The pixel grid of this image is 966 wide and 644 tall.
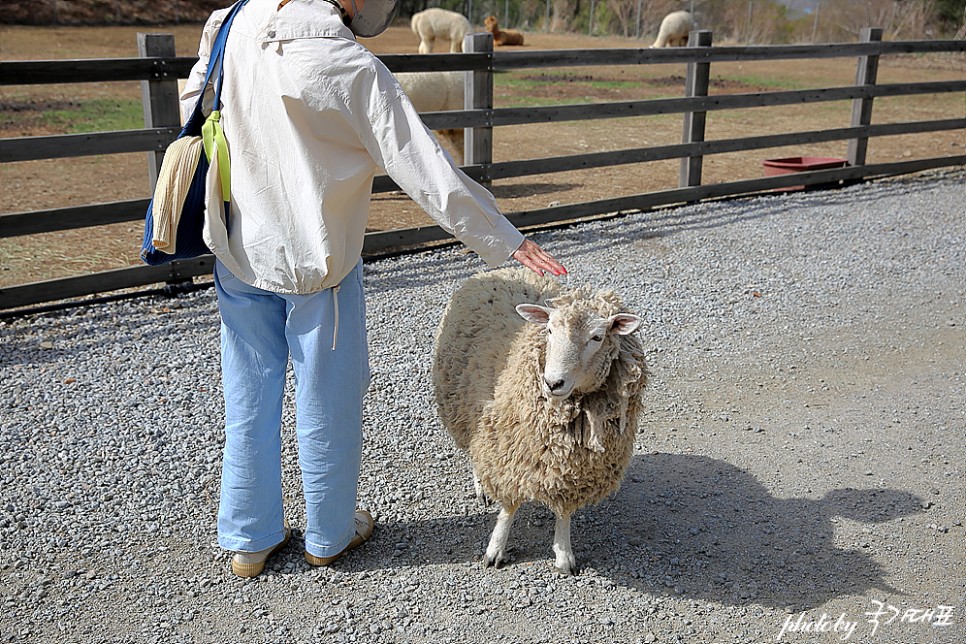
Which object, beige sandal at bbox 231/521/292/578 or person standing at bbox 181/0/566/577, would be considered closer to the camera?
person standing at bbox 181/0/566/577

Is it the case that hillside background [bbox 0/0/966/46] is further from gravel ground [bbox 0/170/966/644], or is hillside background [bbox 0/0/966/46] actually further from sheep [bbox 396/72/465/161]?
gravel ground [bbox 0/170/966/644]

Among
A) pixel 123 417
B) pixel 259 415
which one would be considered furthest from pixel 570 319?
pixel 123 417

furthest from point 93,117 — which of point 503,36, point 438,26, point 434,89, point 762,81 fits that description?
point 503,36

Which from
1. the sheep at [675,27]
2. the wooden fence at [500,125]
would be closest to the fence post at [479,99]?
the wooden fence at [500,125]

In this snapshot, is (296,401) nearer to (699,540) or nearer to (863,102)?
(699,540)

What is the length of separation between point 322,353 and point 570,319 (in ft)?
2.63

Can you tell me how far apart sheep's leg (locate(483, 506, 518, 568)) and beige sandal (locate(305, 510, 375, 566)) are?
0.46 m

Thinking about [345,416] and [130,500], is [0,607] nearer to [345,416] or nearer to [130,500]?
[130,500]

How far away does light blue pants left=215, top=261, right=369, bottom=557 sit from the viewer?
2834 mm

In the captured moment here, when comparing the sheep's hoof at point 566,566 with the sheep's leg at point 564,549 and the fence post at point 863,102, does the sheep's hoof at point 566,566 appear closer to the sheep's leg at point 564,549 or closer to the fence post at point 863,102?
the sheep's leg at point 564,549

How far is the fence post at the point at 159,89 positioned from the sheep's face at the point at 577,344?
3578 millimetres

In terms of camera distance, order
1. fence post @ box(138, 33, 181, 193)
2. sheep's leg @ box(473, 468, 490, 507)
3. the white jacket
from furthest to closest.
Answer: fence post @ box(138, 33, 181, 193) < sheep's leg @ box(473, 468, 490, 507) < the white jacket

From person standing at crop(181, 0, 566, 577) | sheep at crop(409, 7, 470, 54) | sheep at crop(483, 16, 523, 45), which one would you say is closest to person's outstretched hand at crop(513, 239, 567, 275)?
person standing at crop(181, 0, 566, 577)

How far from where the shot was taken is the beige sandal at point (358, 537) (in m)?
3.07
